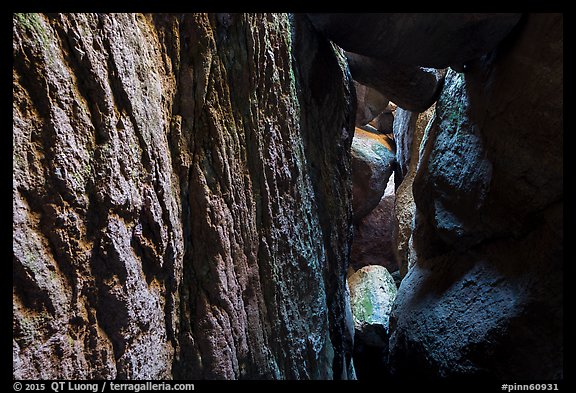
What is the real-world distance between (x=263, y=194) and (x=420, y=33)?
1.29 m

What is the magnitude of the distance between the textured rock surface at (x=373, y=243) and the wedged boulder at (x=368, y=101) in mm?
2068

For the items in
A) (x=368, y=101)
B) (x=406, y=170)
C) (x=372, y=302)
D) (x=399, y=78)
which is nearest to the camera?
(x=399, y=78)

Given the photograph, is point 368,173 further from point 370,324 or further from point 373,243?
point 370,324

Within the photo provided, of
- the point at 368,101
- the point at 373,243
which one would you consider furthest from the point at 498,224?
the point at 368,101

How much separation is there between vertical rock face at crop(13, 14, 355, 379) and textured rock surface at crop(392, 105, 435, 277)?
113 inches

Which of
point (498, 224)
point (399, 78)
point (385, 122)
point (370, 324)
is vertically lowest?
point (370, 324)

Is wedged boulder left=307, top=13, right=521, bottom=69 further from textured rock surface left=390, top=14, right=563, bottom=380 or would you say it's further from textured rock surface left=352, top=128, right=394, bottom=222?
textured rock surface left=352, top=128, right=394, bottom=222

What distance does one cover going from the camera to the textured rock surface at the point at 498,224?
219 centimetres

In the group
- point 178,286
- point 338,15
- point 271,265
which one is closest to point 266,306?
point 271,265

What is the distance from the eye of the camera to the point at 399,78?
3477mm

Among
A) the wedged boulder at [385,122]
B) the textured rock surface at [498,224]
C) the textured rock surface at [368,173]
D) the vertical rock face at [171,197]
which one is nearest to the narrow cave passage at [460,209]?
the textured rock surface at [498,224]

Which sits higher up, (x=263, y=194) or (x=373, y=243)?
(x=373, y=243)

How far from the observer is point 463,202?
283 centimetres

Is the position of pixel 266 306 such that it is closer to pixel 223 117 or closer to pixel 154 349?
pixel 154 349
